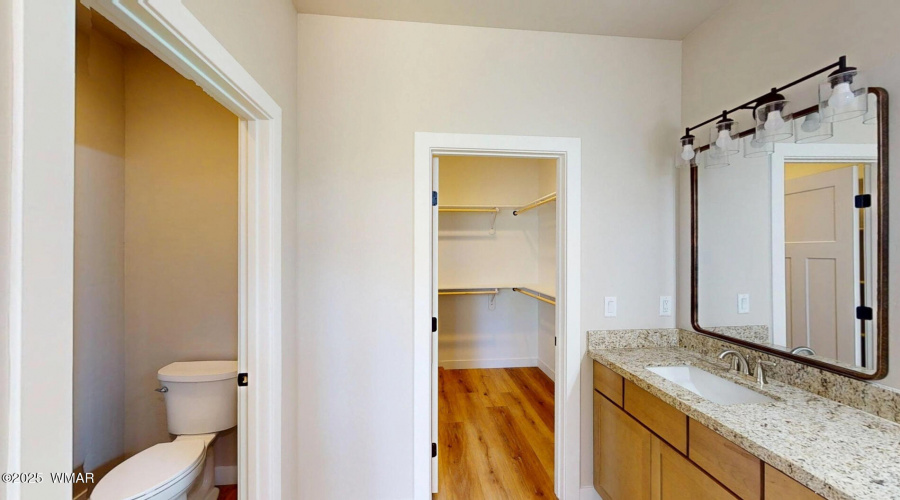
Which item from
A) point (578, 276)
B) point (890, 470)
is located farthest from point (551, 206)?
point (890, 470)

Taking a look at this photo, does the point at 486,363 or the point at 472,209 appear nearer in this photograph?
the point at 472,209

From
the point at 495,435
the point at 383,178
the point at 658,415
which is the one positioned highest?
the point at 383,178

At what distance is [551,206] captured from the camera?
11.8ft

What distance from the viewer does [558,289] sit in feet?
6.60

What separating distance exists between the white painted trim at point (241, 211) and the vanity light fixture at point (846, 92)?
6.52ft

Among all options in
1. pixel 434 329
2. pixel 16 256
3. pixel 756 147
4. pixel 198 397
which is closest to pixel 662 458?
pixel 434 329

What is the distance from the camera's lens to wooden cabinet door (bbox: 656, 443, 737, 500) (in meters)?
1.16

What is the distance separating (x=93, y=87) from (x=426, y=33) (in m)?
1.68

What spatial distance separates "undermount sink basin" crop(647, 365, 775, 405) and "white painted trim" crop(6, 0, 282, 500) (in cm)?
173

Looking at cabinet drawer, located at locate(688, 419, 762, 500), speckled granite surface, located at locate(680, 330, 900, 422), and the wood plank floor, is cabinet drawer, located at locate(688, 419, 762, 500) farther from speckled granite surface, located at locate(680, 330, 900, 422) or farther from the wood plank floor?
the wood plank floor

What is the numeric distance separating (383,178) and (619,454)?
1.80 meters

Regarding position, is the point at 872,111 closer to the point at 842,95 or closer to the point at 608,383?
the point at 842,95

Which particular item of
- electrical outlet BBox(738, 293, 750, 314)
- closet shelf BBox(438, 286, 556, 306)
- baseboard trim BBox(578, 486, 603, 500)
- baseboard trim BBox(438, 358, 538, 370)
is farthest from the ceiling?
baseboard trim BBox(438, 358, 538, 370)

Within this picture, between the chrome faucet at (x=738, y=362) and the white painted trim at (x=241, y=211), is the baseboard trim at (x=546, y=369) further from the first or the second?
the white painted trim at (x=241, y=211)
